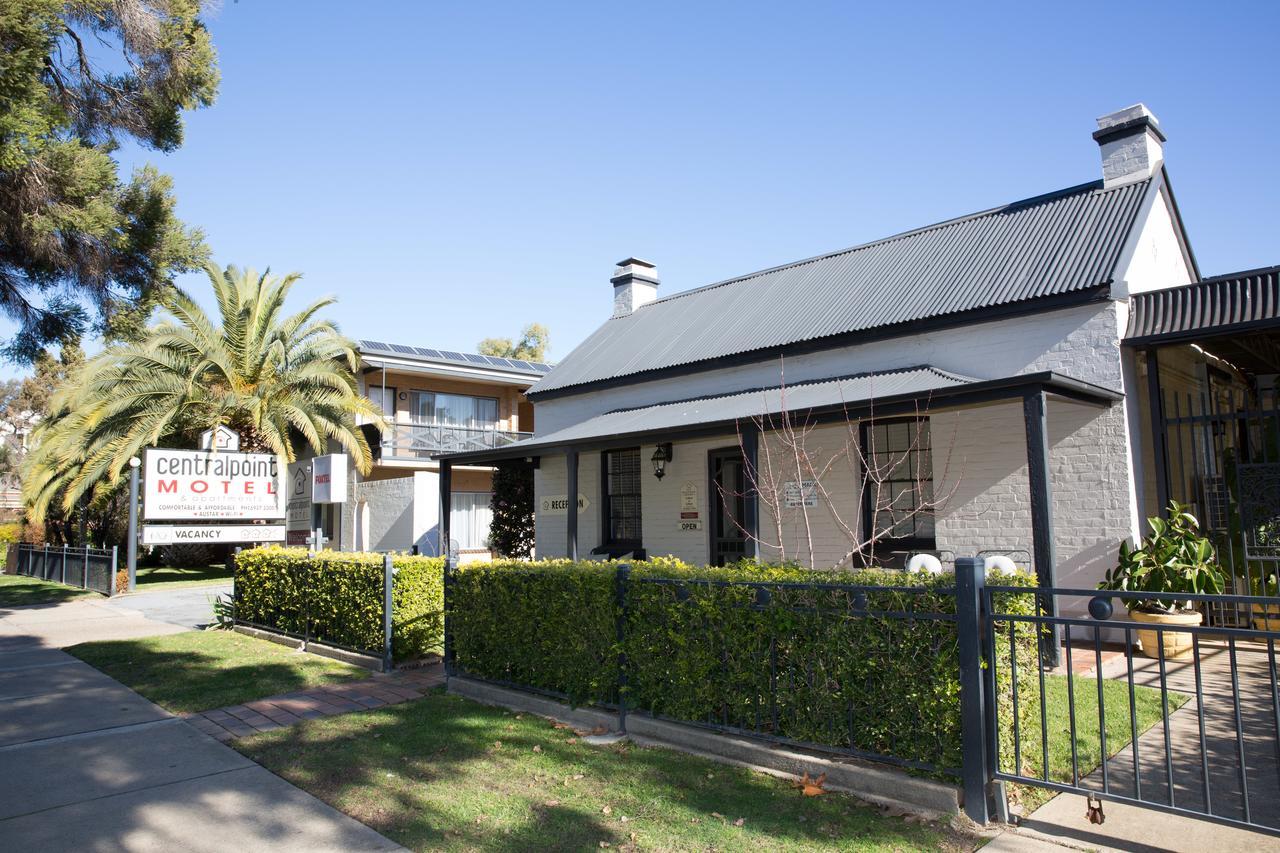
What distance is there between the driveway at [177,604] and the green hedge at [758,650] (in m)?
8.32

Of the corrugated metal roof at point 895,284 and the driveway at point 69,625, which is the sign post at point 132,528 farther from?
the corrugated metal roof at point 895,284

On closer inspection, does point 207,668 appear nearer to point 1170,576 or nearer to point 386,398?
point 1170,576

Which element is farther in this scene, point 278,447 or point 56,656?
point 278,447

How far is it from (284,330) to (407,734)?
59.3ft

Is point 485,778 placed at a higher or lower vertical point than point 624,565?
lower

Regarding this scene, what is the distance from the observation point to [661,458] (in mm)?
14594

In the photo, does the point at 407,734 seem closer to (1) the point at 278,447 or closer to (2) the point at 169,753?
(2) the point at 169,753

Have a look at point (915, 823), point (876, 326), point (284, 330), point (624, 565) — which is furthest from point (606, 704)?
point (284, 330)

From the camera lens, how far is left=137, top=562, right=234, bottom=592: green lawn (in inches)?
776

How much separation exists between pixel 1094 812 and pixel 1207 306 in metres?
7.52

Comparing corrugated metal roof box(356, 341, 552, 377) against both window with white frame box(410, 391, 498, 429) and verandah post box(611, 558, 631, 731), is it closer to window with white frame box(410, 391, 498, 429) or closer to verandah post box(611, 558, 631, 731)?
window with white frame box(410, 391, 498, 429)

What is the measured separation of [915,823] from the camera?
4281 mm

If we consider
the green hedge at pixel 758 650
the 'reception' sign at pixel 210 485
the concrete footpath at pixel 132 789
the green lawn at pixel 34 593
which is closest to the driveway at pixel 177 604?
the green lawn at pixel 34 593

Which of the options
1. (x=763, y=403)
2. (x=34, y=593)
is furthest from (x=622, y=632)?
(x=34, y=593)
